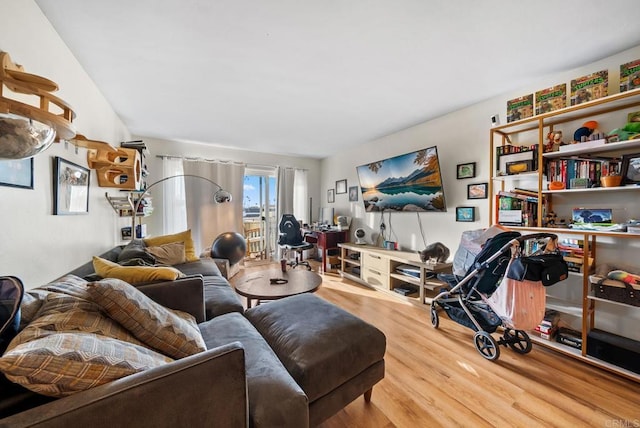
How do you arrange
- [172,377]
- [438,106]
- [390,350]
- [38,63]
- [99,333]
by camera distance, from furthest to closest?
[438,106] < [390,350] < [38,63] < [99,333] < [172,377]

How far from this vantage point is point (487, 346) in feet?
6.25

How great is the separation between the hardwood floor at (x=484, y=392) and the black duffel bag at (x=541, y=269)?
678mm

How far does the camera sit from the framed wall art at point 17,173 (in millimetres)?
1169

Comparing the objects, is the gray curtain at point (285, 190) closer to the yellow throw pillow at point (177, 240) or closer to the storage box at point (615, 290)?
the yellow throw pillow at point (177, 240)

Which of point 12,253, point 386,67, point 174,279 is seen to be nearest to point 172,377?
point 174,279

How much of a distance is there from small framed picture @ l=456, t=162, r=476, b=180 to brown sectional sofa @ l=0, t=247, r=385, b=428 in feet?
7.53

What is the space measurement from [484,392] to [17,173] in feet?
9.61

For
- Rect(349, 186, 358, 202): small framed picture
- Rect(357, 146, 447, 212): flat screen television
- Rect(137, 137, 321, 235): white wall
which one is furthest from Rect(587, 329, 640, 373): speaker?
Rect(137, 137, 321, 235): white wall

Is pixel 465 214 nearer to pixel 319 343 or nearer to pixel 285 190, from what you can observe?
pixel 319 343

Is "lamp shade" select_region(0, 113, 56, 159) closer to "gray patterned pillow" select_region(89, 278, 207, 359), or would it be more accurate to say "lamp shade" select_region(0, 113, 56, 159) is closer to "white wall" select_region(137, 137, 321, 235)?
"gray patterned pillow" select_region(89, 278, 207, 359)

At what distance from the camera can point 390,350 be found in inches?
80.0

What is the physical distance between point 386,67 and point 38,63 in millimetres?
2306

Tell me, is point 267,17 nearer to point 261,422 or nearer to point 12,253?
point 12,253

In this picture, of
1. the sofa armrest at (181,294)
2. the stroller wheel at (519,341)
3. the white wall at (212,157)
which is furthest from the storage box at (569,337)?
the white wall at (212,157)
